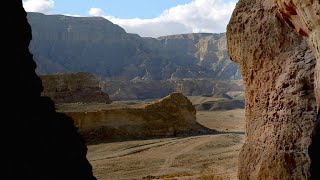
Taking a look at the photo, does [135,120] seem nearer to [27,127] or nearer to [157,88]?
[27,127]

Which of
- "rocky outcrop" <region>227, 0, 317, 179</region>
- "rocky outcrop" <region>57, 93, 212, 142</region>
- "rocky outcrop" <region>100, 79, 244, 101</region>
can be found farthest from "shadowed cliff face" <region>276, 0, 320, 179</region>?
"rocky outcrop" <region>100, 79, 244, 101</region>

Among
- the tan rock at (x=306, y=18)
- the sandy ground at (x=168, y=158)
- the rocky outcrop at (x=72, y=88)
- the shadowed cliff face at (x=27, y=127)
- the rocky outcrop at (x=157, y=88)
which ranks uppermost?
the tan rock at (x=306, y=18)

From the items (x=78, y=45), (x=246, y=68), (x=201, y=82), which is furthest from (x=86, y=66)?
(x=246, y=68)

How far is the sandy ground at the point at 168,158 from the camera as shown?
24.3 m

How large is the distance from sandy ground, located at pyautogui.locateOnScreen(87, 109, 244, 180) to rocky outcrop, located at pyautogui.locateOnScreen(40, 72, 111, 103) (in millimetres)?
17160

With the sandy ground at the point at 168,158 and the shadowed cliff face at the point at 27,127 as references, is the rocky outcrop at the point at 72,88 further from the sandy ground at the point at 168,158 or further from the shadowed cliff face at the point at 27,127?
the shadowed cliff face at the point at 27,127

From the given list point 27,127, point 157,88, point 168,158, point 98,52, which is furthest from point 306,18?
point 98,52

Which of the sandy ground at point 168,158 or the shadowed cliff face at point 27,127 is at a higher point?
the shadowed cliff face at point 27,127

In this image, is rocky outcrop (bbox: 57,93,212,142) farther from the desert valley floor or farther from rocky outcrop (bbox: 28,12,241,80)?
rocky outcrop (bbox: 28,12,241,80)

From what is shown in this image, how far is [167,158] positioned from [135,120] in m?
12.1

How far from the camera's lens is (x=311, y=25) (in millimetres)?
9844

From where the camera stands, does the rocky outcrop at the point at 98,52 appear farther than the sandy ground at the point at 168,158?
Yes

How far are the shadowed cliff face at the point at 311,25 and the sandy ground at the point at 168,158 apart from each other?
9.91 m

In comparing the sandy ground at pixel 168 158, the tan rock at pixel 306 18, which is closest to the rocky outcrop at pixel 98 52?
the sandy ground at pixel 168 158
